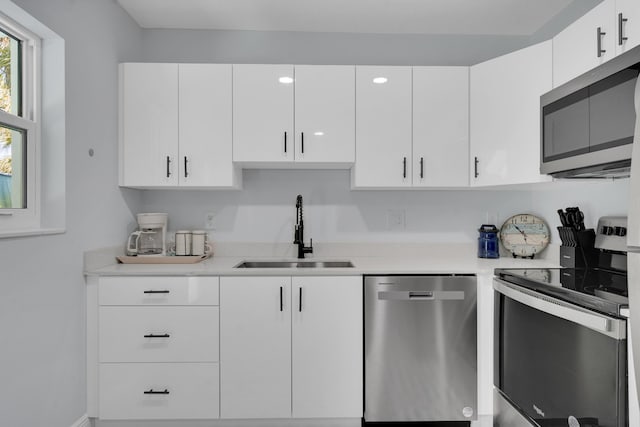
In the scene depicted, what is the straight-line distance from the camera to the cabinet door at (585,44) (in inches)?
64.1

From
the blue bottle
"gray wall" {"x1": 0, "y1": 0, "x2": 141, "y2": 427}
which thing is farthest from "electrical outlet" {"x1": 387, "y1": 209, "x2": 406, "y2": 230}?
"gray wall" {"x1": 0, "y1": 0, "x2": 141, "y2": 427}

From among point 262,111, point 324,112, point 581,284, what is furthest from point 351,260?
point 581,284

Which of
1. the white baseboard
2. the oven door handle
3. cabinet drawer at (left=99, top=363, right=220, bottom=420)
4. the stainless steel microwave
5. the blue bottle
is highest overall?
the stainless steel microwave

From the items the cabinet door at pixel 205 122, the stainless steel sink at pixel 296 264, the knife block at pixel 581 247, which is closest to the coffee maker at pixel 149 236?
the cabinet door at pixel 205 122

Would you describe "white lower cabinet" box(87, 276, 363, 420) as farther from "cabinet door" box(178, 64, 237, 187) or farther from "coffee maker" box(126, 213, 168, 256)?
"cabinet door" box(178, 64, 237, 187)

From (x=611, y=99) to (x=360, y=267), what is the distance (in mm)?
1305

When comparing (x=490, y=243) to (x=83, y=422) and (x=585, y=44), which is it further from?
(x=83, y=422)

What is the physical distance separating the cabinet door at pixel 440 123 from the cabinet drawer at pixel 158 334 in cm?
143

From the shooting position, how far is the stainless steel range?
4.13ft

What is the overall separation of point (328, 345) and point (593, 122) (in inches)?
60.3

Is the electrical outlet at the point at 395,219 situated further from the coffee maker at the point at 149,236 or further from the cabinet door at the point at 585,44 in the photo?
the coffee maker at the point at 149,236

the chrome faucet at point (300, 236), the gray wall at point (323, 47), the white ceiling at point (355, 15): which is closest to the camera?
the white ceiling at point (355, 15)

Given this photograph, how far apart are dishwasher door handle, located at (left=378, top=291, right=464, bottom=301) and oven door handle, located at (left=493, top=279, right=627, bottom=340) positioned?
0.23 meters

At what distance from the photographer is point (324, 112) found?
240cm
